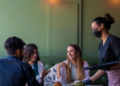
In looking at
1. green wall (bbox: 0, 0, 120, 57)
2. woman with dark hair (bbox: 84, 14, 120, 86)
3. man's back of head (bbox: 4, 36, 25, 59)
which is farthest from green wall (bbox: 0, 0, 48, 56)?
man's back of head (bbox: 4, 36, 25, 59)

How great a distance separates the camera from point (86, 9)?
2945 millimetres

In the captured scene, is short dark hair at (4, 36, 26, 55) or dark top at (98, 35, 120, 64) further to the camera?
dark top at (98, 35, 120, 64)

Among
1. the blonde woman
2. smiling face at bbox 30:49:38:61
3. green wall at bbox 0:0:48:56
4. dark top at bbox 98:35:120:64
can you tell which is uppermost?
green wall at bbox 0:0:48:56

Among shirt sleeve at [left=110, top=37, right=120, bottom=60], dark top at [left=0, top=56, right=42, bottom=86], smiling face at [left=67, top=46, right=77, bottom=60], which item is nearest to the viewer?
dark top at [left=0, top=56, right=42, bottom=86]

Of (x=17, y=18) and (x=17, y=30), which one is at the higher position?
(x=17, y=18)

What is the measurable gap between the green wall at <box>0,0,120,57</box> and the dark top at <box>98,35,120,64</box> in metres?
1.40

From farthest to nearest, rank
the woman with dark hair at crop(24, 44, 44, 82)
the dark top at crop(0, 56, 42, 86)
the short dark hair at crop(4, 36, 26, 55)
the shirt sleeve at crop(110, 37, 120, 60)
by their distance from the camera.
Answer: the woman with dark hair at crop(24, 44, 44, 82)
the shirt sleeve at crop(110, 37, 120, 60)
the short dark hair at crop(4, 36, 26, 55)
the dark top at crop(0, 56, 42, 86)

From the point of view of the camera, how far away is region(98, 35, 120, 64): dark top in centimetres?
144

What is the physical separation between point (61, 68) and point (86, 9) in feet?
4.19

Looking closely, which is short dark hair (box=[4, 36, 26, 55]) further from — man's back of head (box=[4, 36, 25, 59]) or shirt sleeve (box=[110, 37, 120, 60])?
shirt sleeve (box=[110, 37, 120, 60])

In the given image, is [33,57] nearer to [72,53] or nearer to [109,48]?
[72,53]

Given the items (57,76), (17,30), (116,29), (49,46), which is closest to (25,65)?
(57,76)

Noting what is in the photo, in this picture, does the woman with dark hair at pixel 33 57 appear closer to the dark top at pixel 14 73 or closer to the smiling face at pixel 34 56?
the smiling face at pixel 34 56

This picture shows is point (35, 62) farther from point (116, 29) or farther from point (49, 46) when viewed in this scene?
point (116, 29)
